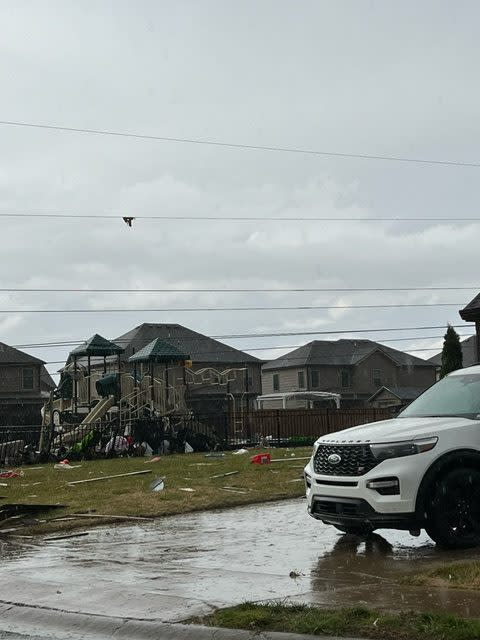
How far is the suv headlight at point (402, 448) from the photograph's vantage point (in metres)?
9.16

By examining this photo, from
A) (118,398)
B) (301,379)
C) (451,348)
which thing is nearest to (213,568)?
(118,398)

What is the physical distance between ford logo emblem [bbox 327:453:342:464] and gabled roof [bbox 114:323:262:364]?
57.3 meters

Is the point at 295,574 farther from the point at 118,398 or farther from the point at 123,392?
the point at 118,398

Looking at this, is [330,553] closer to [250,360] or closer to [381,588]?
[381,588]

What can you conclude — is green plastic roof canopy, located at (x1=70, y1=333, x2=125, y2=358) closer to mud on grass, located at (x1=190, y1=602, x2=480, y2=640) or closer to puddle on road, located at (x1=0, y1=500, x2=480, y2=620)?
puddle on road, located at (x1=0, y1=500, x2=480, y2=620)

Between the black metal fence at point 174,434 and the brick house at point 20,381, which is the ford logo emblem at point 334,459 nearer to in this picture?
the black metal fence at point 174,434

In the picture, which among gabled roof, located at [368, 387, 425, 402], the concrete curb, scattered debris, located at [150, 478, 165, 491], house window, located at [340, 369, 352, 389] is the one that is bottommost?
the concrete curb

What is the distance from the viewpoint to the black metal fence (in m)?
32.5

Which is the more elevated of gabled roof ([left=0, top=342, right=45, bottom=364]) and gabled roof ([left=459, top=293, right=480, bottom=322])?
gabled roof ([left=0, top=342, right=45, bottom=364])

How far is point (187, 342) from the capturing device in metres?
69.2

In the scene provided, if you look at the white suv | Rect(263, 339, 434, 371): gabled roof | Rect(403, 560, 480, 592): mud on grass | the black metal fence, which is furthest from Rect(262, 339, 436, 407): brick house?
Rect(403, 560, 480, 592): mud on grass

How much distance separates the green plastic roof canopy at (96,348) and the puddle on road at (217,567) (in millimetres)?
26811

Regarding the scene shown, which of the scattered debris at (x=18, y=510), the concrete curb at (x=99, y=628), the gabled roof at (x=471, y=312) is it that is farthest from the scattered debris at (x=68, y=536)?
the gabled roof at (x=471, y=312)

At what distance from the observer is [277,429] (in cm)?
4091
